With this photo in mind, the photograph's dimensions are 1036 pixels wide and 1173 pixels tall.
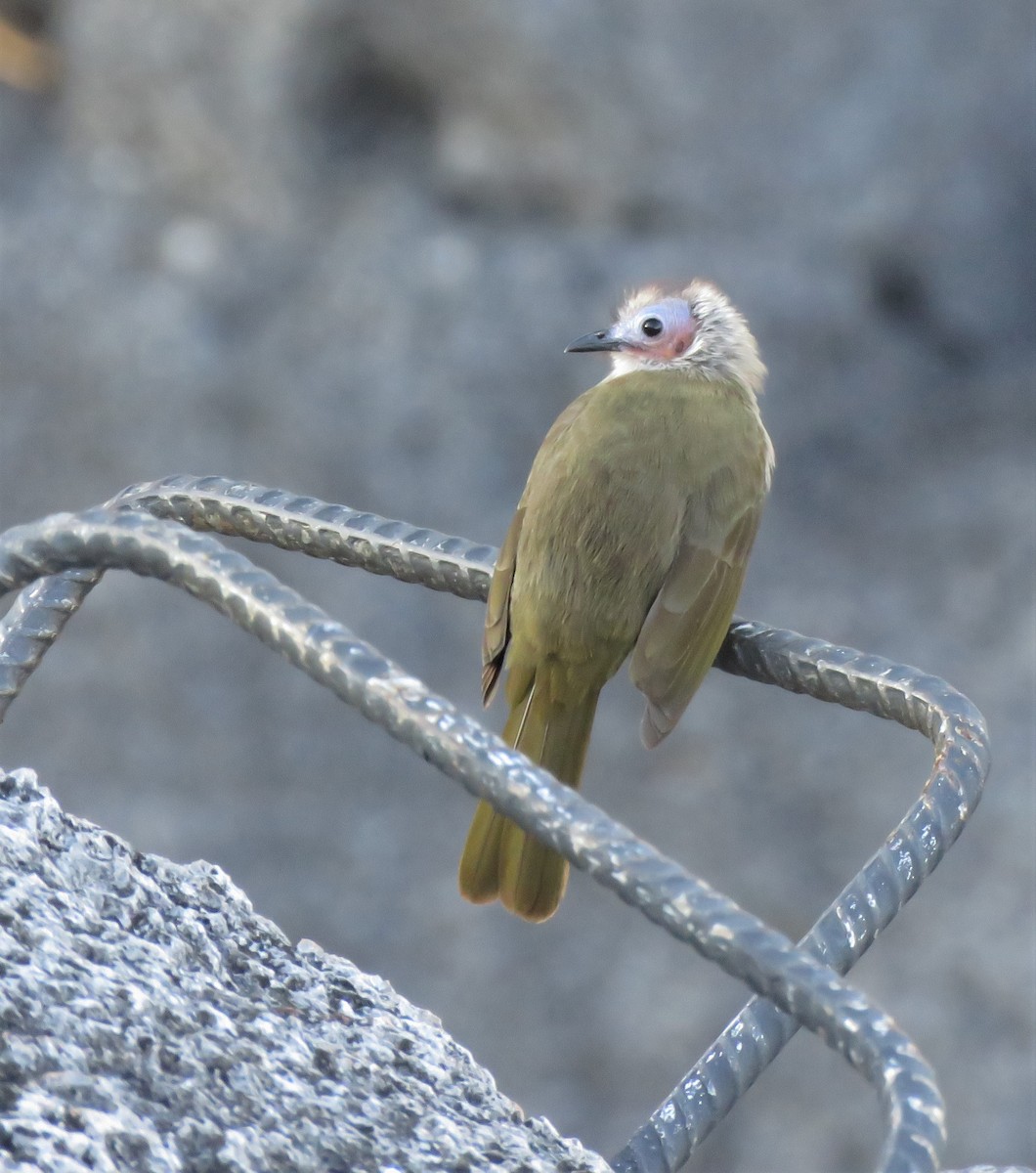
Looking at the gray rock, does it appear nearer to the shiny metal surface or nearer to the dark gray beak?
the shiny metal surface

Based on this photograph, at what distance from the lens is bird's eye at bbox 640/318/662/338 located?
2.97 metres

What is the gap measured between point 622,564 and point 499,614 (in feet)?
0.60

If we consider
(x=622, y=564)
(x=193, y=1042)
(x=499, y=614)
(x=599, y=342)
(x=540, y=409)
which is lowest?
(x=193, y=1042)

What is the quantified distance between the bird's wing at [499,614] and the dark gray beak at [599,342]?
18.5 inches

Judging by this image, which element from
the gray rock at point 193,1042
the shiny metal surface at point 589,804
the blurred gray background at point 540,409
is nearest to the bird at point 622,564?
the shiny metal surface at point 589,804

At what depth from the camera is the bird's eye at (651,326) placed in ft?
9.75

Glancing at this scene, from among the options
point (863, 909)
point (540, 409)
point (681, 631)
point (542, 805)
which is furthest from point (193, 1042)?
point (540, 409)

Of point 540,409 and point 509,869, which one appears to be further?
point 540,409

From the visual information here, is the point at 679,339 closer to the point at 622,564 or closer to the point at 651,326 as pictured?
the point at 651,326

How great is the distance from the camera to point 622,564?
7.98 ft

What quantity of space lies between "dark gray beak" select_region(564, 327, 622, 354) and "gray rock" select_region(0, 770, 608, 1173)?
1694 millimetres

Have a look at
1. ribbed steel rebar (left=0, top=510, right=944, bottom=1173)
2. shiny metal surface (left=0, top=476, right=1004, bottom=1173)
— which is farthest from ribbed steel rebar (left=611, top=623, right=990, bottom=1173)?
ribbed steel rebar (left=0, top=510, right=944, bottom=1173)

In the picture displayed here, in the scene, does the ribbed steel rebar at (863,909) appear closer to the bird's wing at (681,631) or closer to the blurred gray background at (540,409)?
the bird's wing at (681,631)

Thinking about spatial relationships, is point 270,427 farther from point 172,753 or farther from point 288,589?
point 288,589
